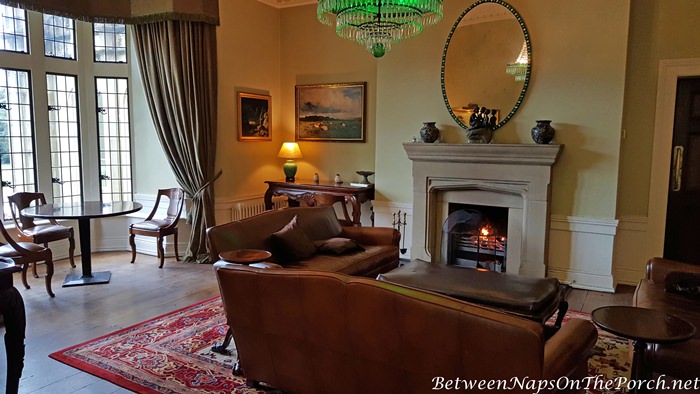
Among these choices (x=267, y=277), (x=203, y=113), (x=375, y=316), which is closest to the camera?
(x=375, y=316)

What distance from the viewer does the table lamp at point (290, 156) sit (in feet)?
21.7

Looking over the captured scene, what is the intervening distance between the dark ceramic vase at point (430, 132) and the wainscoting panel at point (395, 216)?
85 cm

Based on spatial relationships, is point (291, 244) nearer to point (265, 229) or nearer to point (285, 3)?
point (265, 229)

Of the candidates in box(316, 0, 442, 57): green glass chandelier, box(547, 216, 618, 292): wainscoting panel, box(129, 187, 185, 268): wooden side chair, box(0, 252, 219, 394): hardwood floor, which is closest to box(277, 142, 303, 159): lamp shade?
box(129, 187, 185, 268): wooden side chair

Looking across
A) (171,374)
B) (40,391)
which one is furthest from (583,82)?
(40,391)

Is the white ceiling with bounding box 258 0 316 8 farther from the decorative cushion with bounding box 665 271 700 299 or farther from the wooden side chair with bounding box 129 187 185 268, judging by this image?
the decorative cushion with bounding box 665 271 700 299

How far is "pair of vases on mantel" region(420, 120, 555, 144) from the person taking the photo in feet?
16.1

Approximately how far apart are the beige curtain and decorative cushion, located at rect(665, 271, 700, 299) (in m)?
4.62

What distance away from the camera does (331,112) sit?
21.9ft

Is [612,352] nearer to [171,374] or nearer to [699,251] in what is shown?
[699,251]

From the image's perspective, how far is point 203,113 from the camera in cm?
582

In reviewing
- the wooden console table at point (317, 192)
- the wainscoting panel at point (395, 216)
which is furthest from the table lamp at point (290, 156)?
the wainscoting panel at point (395, 216)

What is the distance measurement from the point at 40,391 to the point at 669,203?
5.48 m

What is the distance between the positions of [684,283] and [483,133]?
2463 millimetres
